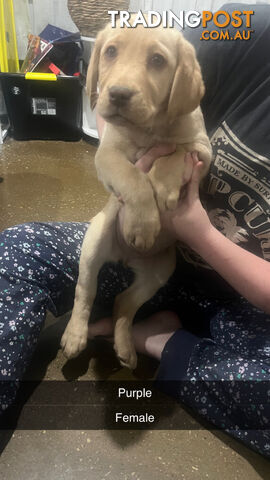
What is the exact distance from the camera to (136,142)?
25.2 inches

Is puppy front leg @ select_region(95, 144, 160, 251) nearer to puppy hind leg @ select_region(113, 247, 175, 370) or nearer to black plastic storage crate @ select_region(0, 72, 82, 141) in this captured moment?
puppy hind leg @ select_region(113, 247, 175, 370)

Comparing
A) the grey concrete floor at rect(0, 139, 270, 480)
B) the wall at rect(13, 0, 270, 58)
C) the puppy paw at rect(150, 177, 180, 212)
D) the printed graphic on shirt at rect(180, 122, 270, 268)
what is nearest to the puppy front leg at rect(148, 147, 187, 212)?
the puppy paw at rect(150, 177, 180, 212)

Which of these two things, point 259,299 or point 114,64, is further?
point 259,299

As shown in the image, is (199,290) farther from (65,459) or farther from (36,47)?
(36,47)

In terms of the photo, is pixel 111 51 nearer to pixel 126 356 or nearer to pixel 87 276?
pixel 87 276

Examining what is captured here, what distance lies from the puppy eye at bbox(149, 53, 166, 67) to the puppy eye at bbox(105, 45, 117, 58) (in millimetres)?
52

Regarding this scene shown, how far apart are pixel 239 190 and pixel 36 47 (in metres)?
1.25

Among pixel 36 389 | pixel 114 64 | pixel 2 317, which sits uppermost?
pixel 114 64

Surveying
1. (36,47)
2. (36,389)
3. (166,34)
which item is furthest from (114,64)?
(36,47)

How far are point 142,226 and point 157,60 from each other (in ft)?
0.74

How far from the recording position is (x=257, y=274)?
2.06 feet

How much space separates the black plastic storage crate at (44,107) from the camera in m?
1.63

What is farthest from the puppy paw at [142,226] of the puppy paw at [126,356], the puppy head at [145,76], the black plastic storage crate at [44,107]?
the black plastic storage crate at [44,107]

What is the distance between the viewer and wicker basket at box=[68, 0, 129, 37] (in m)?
0.63
